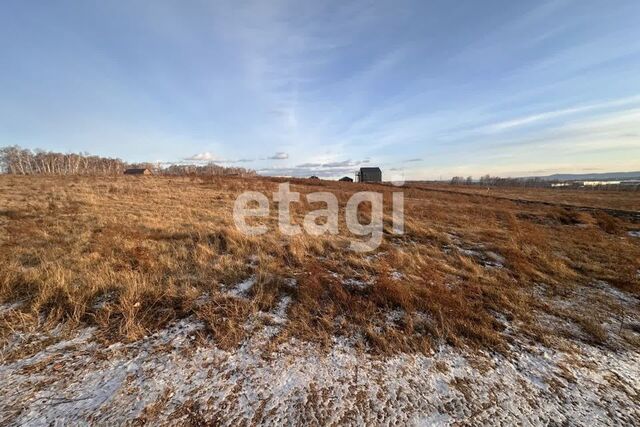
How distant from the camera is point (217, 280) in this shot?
197 inches

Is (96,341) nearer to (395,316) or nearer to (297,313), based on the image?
(297,313)

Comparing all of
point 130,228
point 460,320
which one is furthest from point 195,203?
point 460,320

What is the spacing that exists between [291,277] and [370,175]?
70546 mm

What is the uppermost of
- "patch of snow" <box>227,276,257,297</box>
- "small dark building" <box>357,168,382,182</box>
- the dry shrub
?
"small dark building" <box>357,168,382,182</box>

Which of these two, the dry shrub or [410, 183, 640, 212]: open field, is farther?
[410, 183, 640, 212]: open field

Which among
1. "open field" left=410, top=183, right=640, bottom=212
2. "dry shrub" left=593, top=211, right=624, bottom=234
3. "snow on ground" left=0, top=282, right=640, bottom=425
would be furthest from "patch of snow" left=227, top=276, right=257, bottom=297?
"open field" left=410, top=183, right=640, bottom=212

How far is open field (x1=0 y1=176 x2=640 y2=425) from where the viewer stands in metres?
2.53

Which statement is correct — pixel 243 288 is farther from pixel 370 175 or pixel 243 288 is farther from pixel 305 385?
pixel 370 175

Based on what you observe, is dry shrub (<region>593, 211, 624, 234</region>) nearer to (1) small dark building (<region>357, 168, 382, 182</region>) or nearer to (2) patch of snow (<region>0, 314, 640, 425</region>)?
(2) patch of snow (<region>0, 314, 640, 425</region>)

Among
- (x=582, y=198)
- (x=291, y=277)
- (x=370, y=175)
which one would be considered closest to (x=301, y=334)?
(x=291, y=277)

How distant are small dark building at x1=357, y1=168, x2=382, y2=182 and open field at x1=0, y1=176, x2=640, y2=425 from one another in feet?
221

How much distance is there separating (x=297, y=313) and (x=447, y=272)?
4053 millimetres

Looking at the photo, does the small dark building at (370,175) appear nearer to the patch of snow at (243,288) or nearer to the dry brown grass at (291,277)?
the dry brown grass at (291,277)

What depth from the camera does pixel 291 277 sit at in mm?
5402
